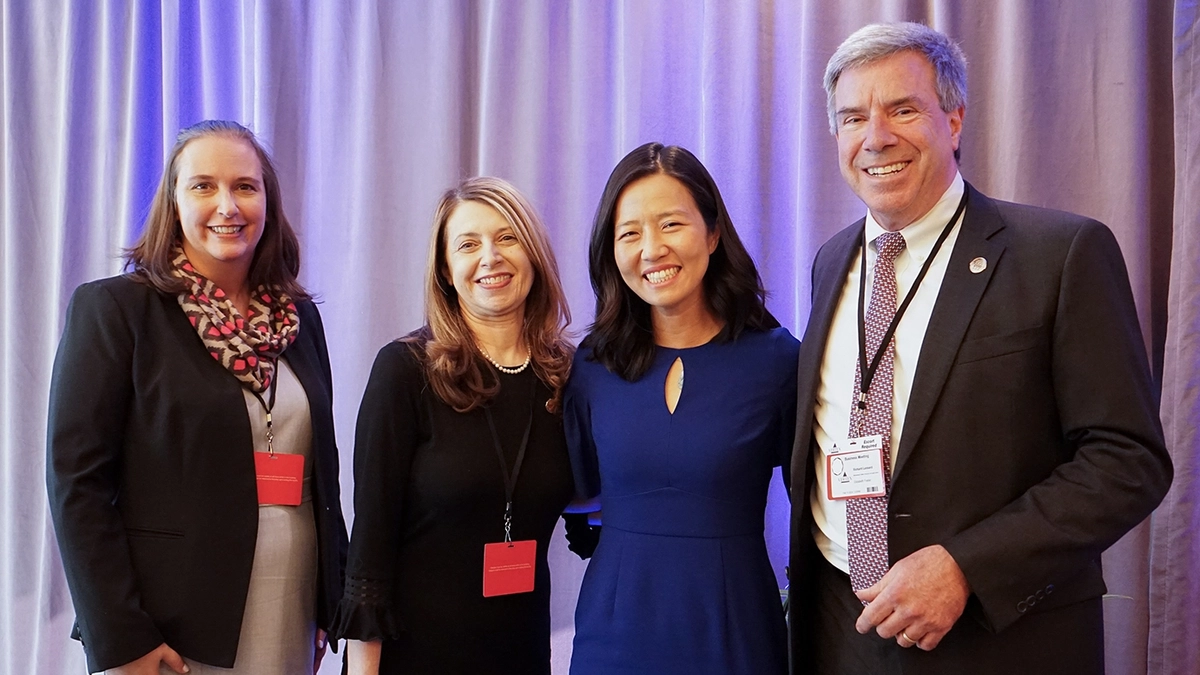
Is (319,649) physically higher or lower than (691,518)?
lower

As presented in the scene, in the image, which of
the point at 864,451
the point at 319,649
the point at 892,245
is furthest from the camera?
the point at 319,649

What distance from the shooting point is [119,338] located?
191cm

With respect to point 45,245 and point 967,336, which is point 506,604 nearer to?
point 967,336

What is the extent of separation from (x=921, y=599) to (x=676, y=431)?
0.60m

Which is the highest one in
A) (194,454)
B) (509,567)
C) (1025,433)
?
(1025,433)

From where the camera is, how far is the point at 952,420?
59.7 inches

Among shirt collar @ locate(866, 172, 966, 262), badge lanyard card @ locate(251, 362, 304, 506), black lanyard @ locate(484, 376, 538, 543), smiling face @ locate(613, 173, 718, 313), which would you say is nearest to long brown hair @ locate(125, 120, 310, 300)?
badge lanyard card @ locate(251, 362, 304, 506)

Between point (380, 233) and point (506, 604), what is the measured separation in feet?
5.09

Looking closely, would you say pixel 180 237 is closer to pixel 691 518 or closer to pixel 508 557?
pixel 508 557

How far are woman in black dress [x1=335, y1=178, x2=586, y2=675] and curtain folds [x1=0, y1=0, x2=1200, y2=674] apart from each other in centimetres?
87

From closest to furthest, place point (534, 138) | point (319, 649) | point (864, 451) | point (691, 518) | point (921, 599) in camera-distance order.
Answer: point (921, 599), point (864, 451), point (691, 518), point (319, 649), point (534, 138)

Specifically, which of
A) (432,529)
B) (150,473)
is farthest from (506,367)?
(150,473)

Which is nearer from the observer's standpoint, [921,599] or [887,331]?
[921,599]

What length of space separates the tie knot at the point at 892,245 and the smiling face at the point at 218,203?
1.42m
